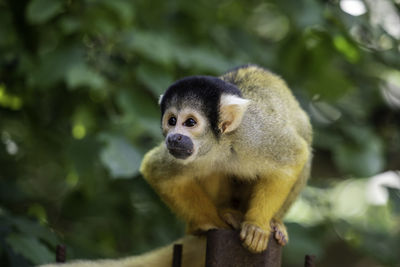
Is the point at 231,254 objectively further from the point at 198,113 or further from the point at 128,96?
the point at 128,96

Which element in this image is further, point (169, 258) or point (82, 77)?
point (82, 77)

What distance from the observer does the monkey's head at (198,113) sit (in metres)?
2.17

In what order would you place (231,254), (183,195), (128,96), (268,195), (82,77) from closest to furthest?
(231,254), (268,195), (183,195), (82,77), (128,96)

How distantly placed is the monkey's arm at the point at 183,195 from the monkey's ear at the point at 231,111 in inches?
11.2

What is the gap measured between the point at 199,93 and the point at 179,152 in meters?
0.28

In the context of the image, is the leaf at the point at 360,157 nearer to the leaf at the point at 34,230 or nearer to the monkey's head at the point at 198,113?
the monkey's head at the point at 198,113

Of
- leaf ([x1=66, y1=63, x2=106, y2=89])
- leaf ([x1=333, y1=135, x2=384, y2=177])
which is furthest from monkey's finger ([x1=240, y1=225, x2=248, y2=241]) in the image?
leaf ([x1=333, y1=135, x2=384, y2=177])

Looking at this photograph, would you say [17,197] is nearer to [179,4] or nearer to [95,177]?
[95,177]

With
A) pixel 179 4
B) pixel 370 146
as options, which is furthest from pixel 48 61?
pixel 370 146

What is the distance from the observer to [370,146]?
333 centimetres

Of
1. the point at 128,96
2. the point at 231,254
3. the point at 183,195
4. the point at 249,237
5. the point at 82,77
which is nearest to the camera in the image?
the point at 231,254

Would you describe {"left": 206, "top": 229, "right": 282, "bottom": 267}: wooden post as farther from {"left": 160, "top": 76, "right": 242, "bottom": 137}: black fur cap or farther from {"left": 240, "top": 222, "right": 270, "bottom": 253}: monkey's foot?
{"left": 160, "top": 76, "right": 242, "bottom": 137}: black fur cap

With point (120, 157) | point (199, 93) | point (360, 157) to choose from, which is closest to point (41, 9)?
point (120, 157)

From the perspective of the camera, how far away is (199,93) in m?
2.21
